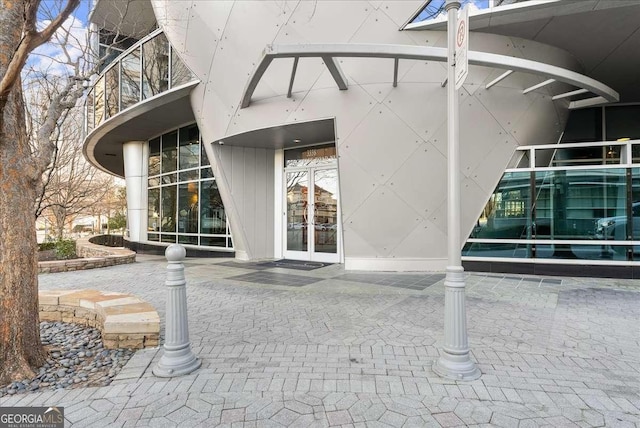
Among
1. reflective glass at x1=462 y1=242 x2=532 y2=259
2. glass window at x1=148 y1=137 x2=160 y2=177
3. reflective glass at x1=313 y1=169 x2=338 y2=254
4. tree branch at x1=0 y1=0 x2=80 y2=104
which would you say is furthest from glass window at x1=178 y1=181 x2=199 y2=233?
tree branch at x1=0 y1=0 x2=80 y2=104

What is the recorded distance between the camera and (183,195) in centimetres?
1388

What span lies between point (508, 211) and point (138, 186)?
15.6 meters

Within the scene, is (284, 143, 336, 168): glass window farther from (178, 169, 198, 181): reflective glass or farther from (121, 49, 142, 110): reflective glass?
(121, 49, 142, 110): reflective glass

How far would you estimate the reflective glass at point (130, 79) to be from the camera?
12328 millimetres

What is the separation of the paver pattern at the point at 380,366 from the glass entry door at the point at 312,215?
172 inches

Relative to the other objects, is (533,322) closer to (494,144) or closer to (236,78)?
(494,144)

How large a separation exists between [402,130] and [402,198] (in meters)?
1.59

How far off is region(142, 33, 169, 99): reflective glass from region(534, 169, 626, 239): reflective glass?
11.3 m

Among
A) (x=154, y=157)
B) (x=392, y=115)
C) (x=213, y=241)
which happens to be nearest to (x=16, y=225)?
(x=392, y=115)

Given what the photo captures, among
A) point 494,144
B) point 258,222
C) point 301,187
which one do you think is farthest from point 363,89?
point 258,222

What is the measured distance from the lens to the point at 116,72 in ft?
43.9

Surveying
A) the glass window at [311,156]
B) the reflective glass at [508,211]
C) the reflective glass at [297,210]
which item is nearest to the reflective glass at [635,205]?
the reflective glass at [508,211]

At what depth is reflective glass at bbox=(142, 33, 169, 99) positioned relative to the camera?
11.5 metres

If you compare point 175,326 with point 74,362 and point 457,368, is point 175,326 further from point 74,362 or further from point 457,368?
point 457,368
